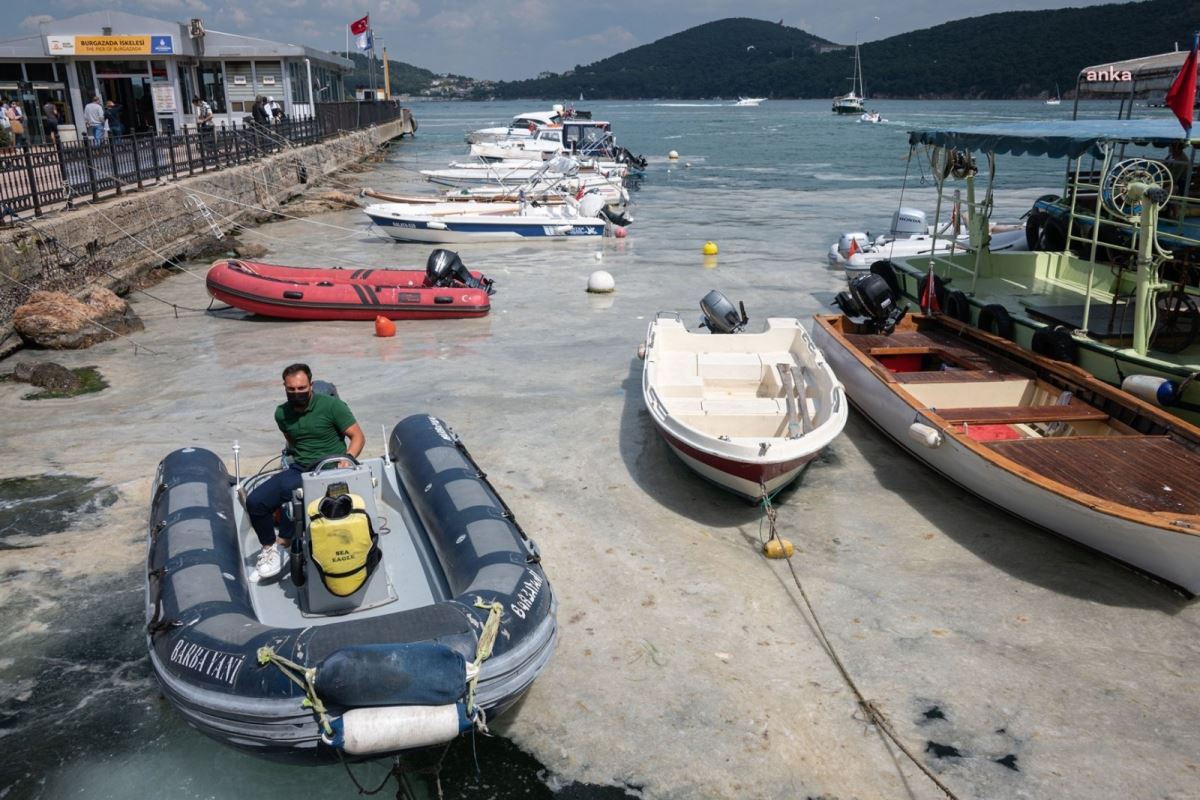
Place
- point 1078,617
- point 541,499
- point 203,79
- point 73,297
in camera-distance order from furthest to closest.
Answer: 1. point 203,79
2. point 73,297
3. point 541,499
4. point 1078,617

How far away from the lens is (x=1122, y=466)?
668cm

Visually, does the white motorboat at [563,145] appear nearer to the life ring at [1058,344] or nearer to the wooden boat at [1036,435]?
the wooden boat at [1036,435]

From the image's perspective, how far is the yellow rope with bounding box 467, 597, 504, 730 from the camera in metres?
4.11

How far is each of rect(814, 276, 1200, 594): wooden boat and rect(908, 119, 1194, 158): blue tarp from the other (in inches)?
78.8

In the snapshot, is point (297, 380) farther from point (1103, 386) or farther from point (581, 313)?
point (581, 313)

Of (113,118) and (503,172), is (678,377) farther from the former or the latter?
(503,172)

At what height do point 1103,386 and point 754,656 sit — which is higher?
point 1103,386

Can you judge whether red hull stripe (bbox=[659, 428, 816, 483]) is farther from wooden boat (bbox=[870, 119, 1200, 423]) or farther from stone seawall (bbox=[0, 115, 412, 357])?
stone seawall (bbox=[0, 115, 412, 357])

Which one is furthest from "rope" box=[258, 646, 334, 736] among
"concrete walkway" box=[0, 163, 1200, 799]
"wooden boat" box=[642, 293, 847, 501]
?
"wooden boat" box=[642, 293, 847, 501]

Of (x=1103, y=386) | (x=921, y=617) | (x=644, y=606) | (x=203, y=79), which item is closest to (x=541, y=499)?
(x=644, y=606)

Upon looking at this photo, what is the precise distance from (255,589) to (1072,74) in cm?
16271

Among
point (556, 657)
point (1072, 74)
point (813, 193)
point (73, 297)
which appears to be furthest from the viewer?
point (1072, 74)

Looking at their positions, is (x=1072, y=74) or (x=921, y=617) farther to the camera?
(x=1072, y=74)

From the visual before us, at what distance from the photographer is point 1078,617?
599 cm
